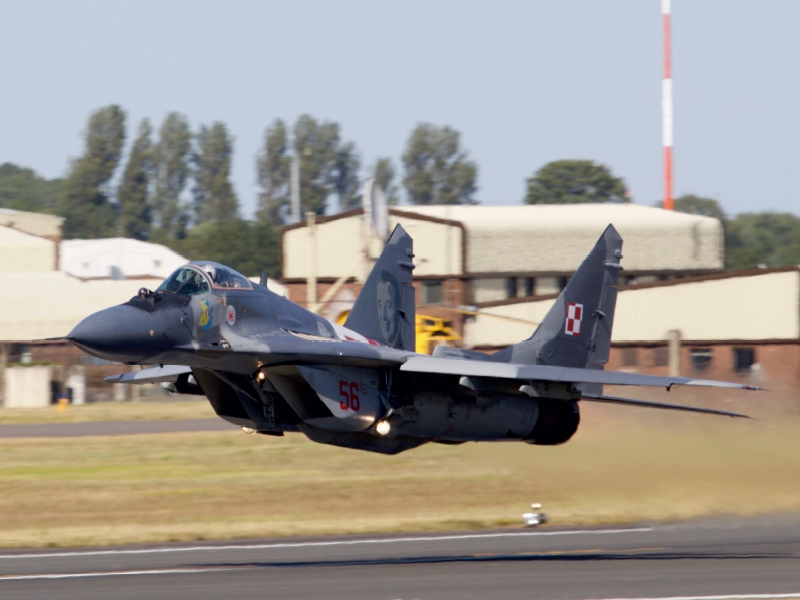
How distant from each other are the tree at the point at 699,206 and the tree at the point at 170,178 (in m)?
62.9

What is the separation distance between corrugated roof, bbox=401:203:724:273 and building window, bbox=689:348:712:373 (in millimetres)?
10735

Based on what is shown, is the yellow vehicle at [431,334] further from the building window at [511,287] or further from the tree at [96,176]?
the tree at [96,176]

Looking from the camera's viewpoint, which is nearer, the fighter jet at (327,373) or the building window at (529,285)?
the fighter jet at (327,373)

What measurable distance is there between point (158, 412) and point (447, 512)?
1998 cm

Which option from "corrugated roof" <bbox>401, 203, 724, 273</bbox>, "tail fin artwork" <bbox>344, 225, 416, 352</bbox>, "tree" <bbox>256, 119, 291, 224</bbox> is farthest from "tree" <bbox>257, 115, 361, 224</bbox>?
"tail fin artwork" <bbox>344, 225, 416, 352</bbox>

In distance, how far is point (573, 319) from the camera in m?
17.6

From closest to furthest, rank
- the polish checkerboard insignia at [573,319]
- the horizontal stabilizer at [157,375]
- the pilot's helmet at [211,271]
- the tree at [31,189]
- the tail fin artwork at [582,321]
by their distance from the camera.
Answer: the pilot's helmet at [211,271]
the horizontal stabilizer at [157,375]
the tail fin artwork at [582,321]
the polish checkerboard insignia at [573,319]
the tree at [31,189]

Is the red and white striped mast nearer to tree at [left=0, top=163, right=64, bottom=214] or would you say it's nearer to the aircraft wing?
the aircraft wing

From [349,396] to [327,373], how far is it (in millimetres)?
452

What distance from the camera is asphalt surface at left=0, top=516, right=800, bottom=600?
13.0 meters

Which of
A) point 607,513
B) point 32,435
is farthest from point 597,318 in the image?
point 32,435

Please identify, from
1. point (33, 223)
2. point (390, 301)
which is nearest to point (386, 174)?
point (33, 223)

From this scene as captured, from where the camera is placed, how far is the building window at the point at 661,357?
3759 cm

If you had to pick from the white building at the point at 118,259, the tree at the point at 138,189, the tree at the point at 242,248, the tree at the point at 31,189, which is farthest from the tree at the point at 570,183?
the tree at the point at 31,189
